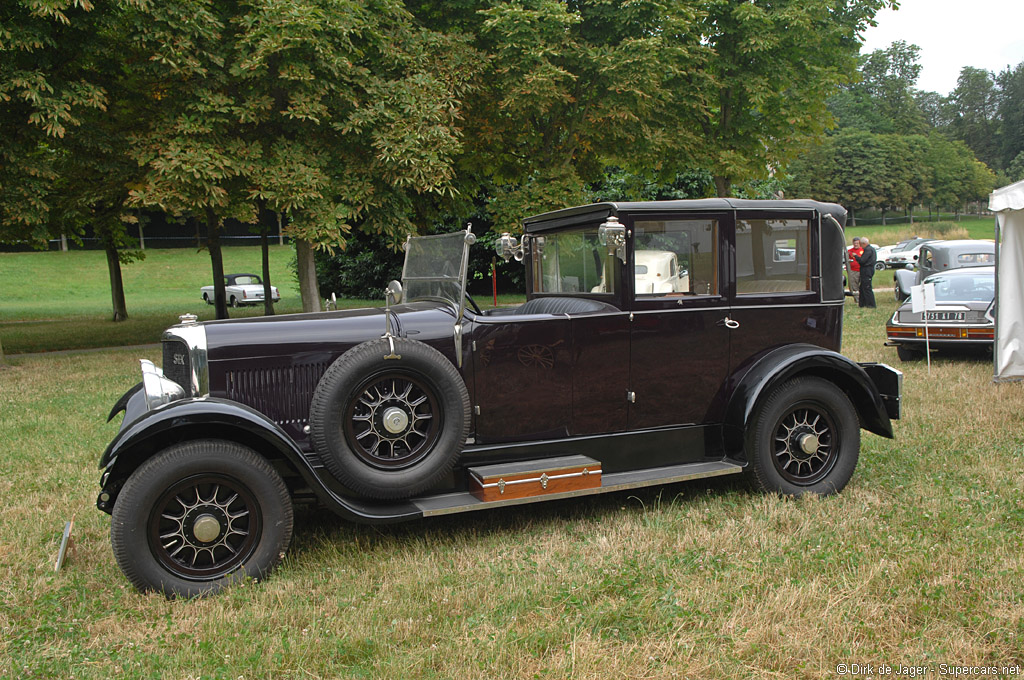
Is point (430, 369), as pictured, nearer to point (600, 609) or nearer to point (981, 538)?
point (600, 609)

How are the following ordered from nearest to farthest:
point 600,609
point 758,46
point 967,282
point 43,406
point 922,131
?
point 600,609, point 43,406, point 967,282, point 758,46, point 922,131

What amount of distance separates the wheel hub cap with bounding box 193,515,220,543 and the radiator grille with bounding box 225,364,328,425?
0.69 metres

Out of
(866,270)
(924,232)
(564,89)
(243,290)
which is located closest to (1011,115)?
(924,232)

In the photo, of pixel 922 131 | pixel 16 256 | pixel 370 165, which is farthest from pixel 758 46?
pixel 922 131

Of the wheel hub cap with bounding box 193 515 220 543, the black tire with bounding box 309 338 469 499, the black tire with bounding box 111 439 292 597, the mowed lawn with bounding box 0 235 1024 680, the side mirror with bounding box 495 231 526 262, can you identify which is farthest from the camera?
→ the side mirror with bounding box 495 231 526 262

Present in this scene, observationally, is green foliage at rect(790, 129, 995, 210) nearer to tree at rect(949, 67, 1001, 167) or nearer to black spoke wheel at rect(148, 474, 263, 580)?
tree at rect(949, 67, 1001, 167)

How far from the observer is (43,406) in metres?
9.07

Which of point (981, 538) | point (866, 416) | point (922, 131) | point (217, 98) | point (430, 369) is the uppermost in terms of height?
point (922, 131)

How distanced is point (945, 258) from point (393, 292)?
18729 mm

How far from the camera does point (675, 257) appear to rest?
16.8ft

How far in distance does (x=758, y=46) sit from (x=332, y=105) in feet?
29.5

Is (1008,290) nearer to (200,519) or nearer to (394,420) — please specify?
(394,420)

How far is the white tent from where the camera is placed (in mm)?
9047

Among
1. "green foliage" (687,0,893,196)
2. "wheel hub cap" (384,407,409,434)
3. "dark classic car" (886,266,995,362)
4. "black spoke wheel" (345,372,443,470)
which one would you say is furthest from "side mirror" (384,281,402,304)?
"green foliage" (687,0,893,196)
